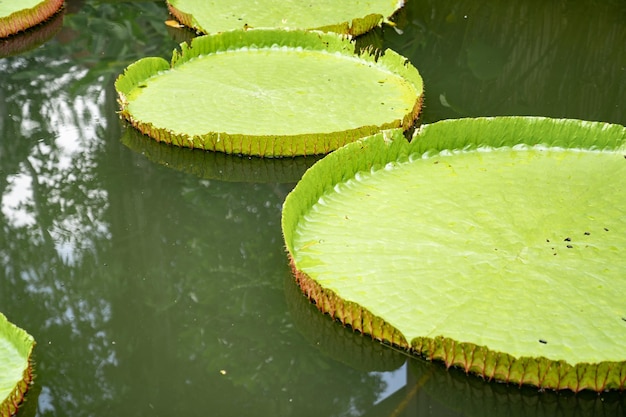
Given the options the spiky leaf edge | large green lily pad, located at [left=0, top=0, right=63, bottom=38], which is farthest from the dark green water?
large green lily pad, located at [left=0, top=0, right=63, bottom=38]

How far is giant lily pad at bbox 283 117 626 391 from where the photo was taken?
206 cm

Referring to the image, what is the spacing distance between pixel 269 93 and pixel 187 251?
1091mm

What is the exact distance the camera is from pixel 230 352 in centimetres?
219

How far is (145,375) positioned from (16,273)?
66 centimetres

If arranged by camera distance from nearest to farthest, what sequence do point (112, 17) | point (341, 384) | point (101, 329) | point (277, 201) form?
point (341, 384) → point (101, 329) → point (277, 201) → point (112, 17)

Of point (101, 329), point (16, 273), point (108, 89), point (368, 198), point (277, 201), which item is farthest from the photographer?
point (108, 89)

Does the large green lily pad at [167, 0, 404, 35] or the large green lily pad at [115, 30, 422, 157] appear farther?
the large green lily pad at [167, 0, 404, 35]

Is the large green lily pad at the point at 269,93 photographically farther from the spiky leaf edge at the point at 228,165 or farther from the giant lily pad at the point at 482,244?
the giant lily pad at the point at 482,244

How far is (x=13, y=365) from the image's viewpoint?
6.44 feet

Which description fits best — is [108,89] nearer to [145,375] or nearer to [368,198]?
[368,198]

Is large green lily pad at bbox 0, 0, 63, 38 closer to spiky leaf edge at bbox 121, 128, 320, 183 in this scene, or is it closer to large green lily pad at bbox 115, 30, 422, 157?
large green lily pad at bbox 115, 30, 422, 157

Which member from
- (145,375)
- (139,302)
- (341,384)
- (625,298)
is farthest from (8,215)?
(625,298)

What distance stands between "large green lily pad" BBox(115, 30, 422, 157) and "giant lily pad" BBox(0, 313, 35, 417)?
1.29 meters

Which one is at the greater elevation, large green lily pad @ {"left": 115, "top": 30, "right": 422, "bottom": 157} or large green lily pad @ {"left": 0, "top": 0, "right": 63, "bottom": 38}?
large green lily pad @ {"left": 115, "top": 30, "right": 422, "bottom": 157}
